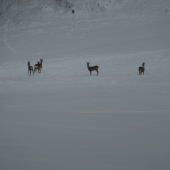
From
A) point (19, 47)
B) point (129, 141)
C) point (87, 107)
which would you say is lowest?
point (129, 141)

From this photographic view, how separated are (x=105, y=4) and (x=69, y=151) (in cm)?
4890

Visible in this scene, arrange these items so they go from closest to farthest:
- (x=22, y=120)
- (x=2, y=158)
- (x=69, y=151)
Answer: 1. (x=2, y=158)
2. (x=69, y=151)
3. (x=22, y=120)

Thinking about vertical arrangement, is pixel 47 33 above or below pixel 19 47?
above

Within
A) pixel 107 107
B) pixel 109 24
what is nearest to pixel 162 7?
pixel 109 24

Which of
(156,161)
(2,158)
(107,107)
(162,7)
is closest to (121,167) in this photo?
(156,161)

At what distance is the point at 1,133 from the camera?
2.68 m

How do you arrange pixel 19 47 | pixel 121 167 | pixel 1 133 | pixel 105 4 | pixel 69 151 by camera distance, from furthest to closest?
pixel 105 4, pixel 19 47, pixel 1 133, pixel 69 151, pixel 121 167

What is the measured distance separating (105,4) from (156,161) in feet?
161

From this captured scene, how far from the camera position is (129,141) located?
7.61 ft

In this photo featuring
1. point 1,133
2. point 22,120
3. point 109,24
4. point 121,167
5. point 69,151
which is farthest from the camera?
point 109,24

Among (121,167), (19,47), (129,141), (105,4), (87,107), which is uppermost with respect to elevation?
(105,4)

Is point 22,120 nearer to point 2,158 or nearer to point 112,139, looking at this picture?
point 2,158

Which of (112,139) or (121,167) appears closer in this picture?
(121,167)

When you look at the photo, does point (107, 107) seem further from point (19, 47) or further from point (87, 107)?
point (19, 47)
